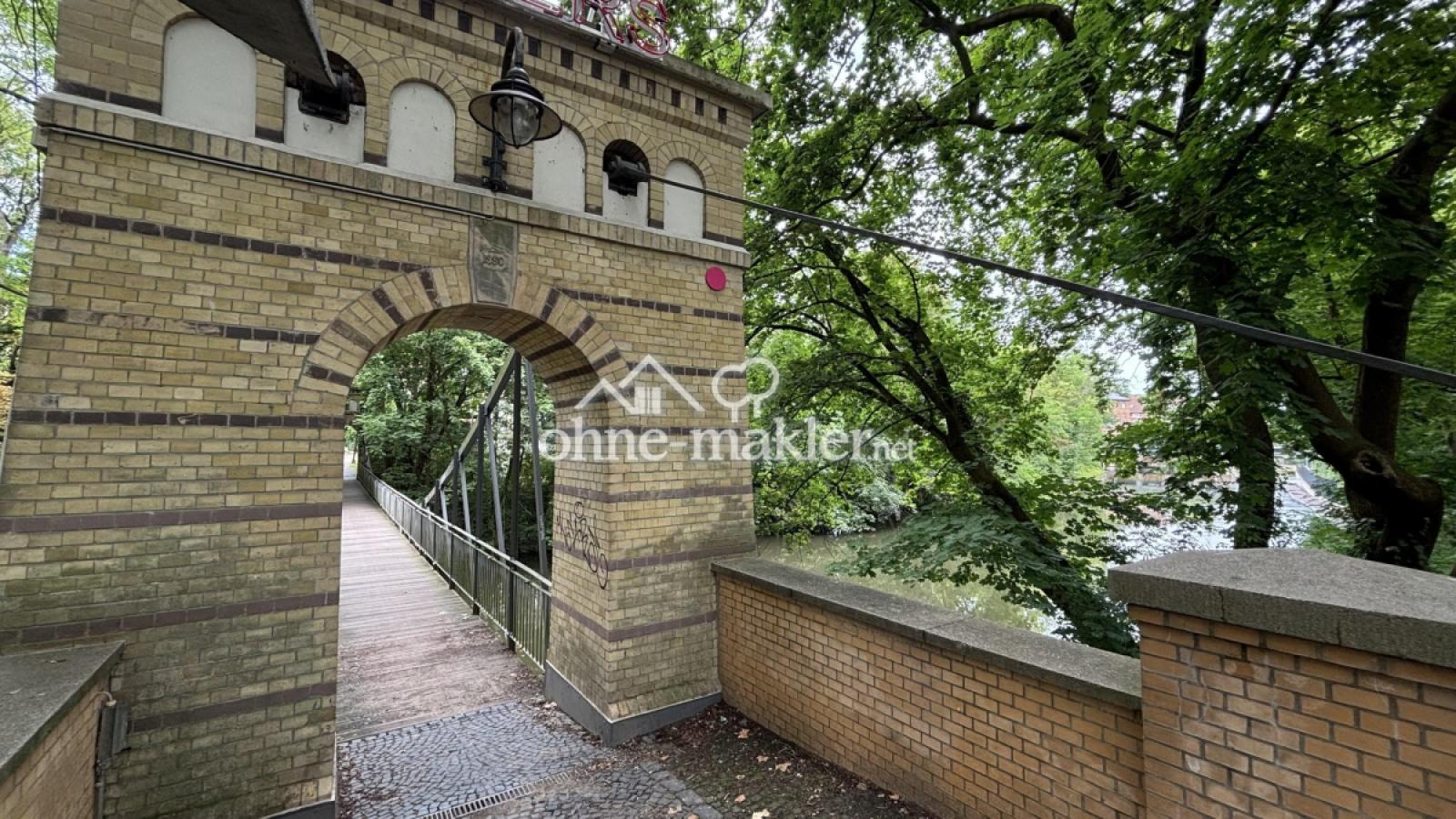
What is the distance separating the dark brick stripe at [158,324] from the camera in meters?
2.77

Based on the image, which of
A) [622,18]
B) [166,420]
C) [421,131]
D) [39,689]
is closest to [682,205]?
[622,18]

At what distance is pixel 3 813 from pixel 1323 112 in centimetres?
712

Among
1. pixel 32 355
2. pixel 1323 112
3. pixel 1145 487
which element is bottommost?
pixel 1145 487

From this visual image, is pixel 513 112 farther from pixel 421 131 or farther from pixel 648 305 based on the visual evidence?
pixel 648 305

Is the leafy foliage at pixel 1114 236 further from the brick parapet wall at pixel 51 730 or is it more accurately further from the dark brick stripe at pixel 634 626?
the brick parapet wall at pixel 51 730

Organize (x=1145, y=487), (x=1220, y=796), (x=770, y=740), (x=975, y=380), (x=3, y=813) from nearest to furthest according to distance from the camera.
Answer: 1. (x=3, y=813)
2. (x=1220, y=796)
3. (x=770, y=740)
4. (x=1145, y=487)
5. (x=975, y=380)

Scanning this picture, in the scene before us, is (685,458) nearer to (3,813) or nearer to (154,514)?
(154,514)

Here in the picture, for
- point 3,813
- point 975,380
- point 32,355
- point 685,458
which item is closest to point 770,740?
point 685,458

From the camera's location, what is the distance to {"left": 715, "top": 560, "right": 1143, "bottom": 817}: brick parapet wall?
251cm

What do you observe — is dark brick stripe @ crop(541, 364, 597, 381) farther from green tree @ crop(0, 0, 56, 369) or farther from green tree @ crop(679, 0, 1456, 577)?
green tree @ crop(0, 0, 56, 369)

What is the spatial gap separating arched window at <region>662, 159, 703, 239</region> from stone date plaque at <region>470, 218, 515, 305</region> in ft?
4.28

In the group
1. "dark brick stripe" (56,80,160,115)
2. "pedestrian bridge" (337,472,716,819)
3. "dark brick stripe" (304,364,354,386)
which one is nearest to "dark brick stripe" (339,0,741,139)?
"dark brick stripe" (56,80,160,115)

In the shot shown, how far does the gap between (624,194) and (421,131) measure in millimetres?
1434

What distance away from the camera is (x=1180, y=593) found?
81.9 inches
